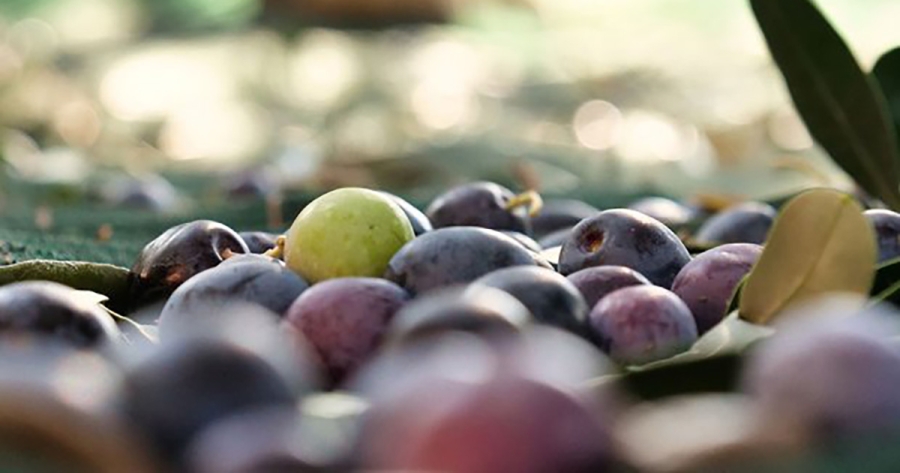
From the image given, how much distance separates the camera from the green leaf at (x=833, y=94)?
0.91 meters

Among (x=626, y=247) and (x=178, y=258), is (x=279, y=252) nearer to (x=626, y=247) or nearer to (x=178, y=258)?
(x=178, y=258)

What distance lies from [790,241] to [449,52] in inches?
182

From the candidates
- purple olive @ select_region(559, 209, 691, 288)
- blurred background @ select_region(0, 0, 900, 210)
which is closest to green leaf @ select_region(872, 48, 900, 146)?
purple olive @ select_region(559, 209, 691, 288)

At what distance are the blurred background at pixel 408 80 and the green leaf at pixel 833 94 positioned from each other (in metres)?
1.88

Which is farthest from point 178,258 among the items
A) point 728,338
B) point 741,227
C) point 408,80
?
point 408,80

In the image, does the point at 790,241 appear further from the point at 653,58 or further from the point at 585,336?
the point at 653,58

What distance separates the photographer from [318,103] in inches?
187

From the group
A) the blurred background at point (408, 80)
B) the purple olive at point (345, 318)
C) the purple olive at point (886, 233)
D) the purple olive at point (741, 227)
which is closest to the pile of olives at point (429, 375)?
the purple olive at point (345, 318)

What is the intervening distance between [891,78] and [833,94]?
188 millimetres

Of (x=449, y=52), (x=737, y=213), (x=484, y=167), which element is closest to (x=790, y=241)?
(x=737, y=213)

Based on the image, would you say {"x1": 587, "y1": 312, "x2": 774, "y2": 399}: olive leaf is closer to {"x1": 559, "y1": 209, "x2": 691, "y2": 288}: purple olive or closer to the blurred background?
{"x1": 559, "y1": 209, "x2": 691, "y2": 288}: purple olive

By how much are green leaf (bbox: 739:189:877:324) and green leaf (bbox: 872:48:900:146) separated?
493 millimetres

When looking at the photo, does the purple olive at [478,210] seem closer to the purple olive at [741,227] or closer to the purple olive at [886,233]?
the purple olive at [741,227]

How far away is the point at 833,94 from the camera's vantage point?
3.08 ft
